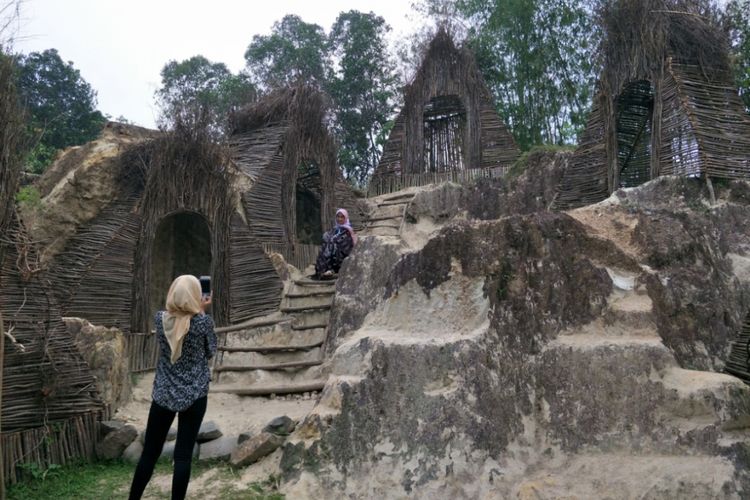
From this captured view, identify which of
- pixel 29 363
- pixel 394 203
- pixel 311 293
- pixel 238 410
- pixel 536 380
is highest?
pixel 394 203

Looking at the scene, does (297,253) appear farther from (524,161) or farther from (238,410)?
(238,410)

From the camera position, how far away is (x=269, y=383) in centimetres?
613

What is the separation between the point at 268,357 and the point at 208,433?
1.99m

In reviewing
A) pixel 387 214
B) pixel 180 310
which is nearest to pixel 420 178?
pixel 387 214

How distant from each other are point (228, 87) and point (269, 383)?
16.4 meters

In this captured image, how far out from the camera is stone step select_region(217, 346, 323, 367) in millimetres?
6383

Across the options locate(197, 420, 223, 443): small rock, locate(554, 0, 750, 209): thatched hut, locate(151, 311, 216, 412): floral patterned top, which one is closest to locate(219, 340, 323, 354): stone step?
locate(197, 420, 223, 443): small rock

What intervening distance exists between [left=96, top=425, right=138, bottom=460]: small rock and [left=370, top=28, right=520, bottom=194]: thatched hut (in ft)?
31.3

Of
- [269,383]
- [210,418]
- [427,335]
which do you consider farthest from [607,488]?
[269,383]

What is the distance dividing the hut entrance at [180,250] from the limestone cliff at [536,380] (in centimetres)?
572

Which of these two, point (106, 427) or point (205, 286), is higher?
point (205, 286)

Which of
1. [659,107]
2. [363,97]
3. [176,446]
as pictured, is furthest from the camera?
[363,97]

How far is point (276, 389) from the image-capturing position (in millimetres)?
5781

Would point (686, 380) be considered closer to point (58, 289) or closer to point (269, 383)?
point (269, 383)
